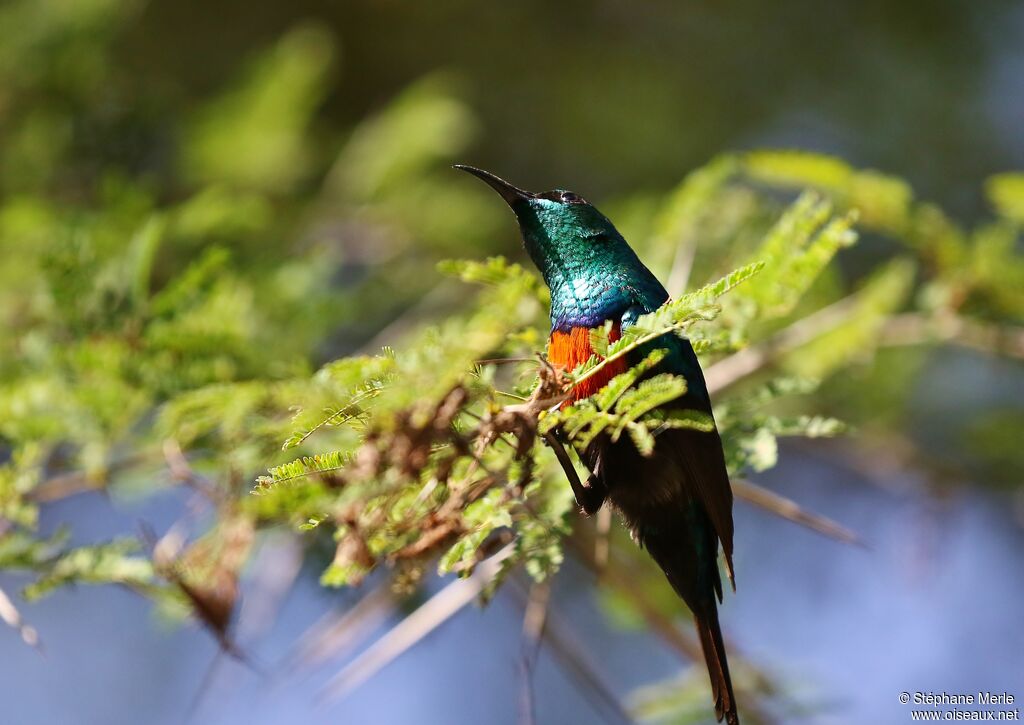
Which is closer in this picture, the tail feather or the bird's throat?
the bird's throat

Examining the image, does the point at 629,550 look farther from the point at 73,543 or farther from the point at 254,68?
the point at 254,68

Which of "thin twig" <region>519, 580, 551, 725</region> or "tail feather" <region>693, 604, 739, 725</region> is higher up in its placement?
"thin twig" <region>519, 580, 551, 725</region>

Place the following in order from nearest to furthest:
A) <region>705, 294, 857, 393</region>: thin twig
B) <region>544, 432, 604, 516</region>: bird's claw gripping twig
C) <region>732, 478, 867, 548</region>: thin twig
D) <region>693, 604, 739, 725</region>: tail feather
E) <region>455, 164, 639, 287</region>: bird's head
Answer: <region>544, 432, 604, 516</region>: bird's claw gripping twig
<region>732, 478, 867, 548</region>: thin twig
<region>693, 604, 739, 725</region>: tail feather
<region>455, 164, 639, 287</region>: bird's head
<region>705, 294, 857, 393</region>: thin twig

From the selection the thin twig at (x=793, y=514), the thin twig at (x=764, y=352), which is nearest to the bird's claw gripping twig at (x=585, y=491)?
the thin twig at (x=793, y=514)

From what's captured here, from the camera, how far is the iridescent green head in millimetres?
2568

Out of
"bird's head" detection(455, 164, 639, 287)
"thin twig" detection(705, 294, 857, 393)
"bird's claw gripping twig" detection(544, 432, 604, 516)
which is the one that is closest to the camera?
"bird's claw gripping twig" detection(544, 432, 604, 516)

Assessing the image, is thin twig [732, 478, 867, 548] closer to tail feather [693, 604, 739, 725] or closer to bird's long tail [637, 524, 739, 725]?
bird's long tail [637, 524, 739, 725]

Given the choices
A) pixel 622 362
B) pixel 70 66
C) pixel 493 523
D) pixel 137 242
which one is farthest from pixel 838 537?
pixel 70 66

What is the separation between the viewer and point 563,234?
2793mm

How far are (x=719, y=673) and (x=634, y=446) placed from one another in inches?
22.8

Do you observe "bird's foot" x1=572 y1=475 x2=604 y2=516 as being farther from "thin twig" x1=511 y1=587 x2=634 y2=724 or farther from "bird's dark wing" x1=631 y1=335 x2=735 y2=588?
"thin twig" x1=511 y1=587 x2=634 y2=724

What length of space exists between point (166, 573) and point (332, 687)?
30.9 inches

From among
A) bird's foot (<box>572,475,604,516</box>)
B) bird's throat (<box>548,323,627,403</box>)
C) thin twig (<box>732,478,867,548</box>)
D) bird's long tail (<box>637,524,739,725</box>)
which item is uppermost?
bird's throat (<box>548,323,627,403</box>)

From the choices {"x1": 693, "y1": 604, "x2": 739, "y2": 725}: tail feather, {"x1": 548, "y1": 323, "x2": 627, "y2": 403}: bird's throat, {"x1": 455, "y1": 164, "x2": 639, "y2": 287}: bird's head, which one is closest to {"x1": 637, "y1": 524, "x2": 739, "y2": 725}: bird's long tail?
{"x1": 693, "y1": 604, "x2": 739, "y2": 725}: tail feather
